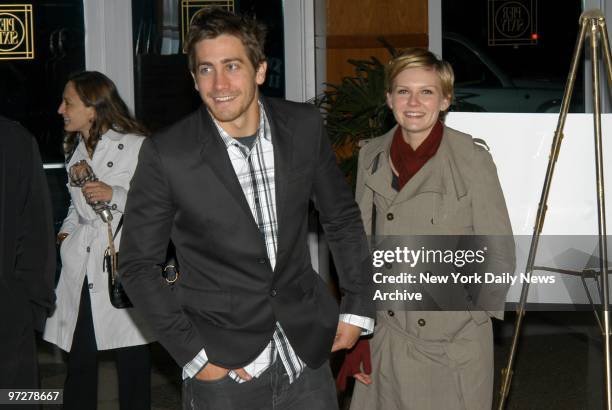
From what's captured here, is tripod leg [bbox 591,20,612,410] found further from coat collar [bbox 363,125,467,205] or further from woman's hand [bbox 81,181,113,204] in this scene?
woman's hand [bbox 81,181,113,204]

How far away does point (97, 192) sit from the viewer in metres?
5.52

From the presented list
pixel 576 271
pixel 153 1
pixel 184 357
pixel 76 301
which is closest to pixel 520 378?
pixel 576 271

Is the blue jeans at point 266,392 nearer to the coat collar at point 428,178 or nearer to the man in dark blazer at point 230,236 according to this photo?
the man in dark blazer at point 230,236

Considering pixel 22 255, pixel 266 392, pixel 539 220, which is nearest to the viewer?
pixel 266 392

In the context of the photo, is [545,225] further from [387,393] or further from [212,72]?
[212,72]

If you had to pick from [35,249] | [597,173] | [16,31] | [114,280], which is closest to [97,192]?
[114,280]

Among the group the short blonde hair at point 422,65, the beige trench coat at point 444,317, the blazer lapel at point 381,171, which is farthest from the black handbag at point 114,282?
the short blonde hair at point 422,65

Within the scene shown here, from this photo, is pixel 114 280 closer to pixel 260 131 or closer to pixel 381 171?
pixel 381 171

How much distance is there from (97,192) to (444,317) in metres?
2.18

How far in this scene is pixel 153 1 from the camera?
27.0 feet

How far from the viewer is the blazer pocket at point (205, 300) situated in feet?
10.8

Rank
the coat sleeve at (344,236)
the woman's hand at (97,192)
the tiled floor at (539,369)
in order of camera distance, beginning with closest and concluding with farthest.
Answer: the coat sleeve at (344,236) → the woman's hand at (97,192) → the tiled floor at (539,369)

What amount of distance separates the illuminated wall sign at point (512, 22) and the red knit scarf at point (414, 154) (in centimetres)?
425

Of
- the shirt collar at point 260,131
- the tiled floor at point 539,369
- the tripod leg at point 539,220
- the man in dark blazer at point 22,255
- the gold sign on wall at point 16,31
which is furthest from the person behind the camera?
the gold sign on wall at point 16,31
